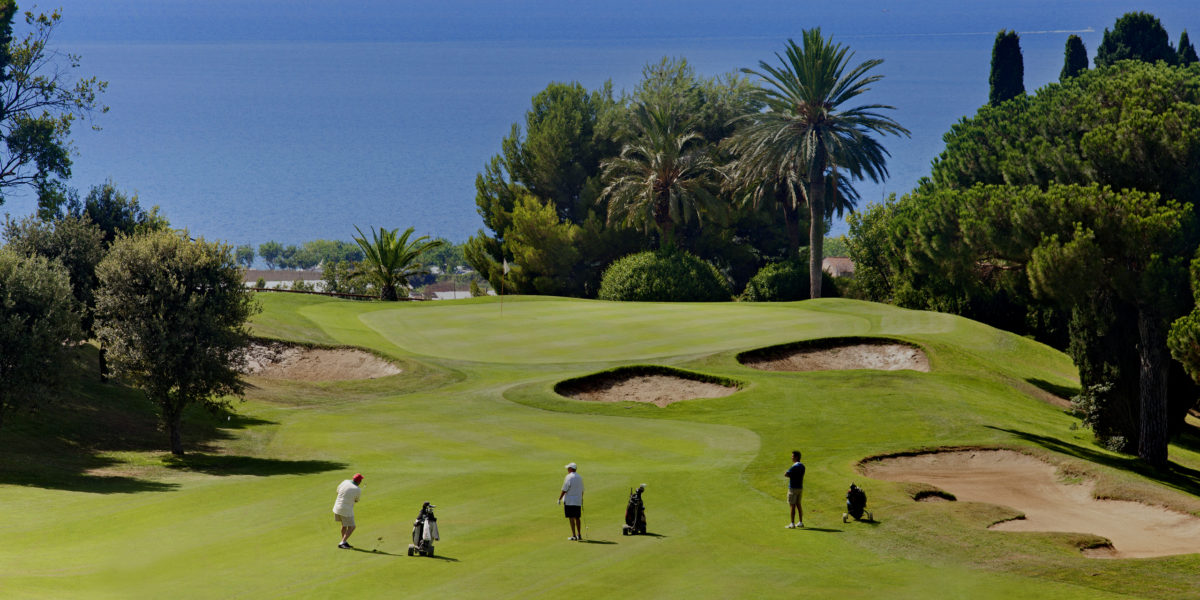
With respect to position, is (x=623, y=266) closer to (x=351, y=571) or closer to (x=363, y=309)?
(x=363, y=309)

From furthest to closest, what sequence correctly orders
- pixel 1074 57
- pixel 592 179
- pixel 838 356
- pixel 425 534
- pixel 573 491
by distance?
pixel 592 179 → pixel 1074 57 → pixel 838 356 → pixel 573 491 → pixel 425 534

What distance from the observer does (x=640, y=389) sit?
44000 millimetres

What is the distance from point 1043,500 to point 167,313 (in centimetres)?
2581

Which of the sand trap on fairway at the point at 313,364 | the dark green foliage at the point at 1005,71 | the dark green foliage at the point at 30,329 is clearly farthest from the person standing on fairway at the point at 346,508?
the dark green foliage at the point at 1005,71

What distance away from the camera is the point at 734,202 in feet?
316

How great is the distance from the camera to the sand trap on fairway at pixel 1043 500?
80.8ft

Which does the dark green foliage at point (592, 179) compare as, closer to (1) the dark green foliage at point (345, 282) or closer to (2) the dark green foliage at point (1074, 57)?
(1) the dark green foliage at point (345, 282)

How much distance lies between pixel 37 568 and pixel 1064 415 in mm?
36383

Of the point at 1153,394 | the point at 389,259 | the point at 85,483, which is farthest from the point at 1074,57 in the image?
the point at 85,483

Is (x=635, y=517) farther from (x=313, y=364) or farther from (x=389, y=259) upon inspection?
(x=389, y=259)

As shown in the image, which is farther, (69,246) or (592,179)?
(592,179)

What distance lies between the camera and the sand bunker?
140 feet

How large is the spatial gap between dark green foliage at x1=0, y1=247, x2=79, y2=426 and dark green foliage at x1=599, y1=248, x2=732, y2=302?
2025 inches

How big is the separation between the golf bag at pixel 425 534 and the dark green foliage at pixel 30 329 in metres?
17.1
